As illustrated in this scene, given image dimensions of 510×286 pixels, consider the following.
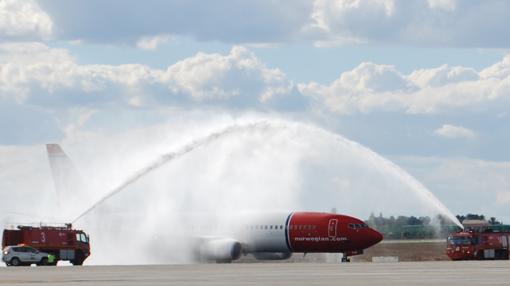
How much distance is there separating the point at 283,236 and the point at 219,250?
20.9ft

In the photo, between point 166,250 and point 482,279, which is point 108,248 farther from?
point 482,279

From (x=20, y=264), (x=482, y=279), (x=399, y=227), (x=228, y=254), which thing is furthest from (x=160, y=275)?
(x=399, y=227)

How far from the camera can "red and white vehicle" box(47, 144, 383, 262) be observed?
380 feet

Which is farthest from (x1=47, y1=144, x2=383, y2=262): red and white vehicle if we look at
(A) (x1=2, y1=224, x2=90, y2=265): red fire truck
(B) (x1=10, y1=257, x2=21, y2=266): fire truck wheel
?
(B) (x1=10, y1=257, x2=21, y2=266): fire truck wheel

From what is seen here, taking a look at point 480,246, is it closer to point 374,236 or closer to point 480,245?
point 480,245

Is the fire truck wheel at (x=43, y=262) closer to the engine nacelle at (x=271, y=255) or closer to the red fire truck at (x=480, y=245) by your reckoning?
the engine nacelle at (x=271, y=255)

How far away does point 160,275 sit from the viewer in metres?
74.6

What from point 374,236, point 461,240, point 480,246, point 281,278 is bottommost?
point 281,278

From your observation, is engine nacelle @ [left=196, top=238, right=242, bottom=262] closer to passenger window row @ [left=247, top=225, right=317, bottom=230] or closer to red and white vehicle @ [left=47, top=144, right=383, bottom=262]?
red and white vehicle @ [left=47, top=144, right=383, bottom=262]

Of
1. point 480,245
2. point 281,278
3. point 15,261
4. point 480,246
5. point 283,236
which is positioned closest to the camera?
point 281,278

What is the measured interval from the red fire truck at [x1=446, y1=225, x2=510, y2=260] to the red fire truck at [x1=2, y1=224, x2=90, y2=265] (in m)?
35.3

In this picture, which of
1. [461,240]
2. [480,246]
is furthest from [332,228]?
[480,246]

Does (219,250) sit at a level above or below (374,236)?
below

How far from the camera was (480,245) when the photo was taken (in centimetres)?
11700
